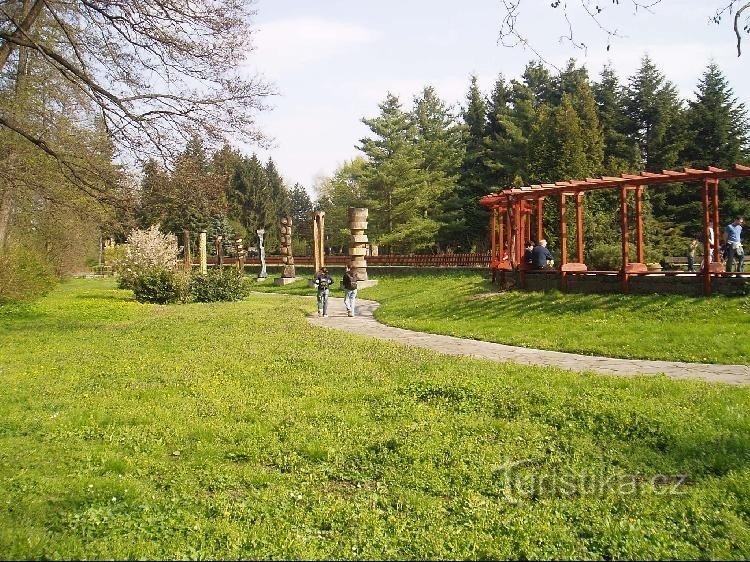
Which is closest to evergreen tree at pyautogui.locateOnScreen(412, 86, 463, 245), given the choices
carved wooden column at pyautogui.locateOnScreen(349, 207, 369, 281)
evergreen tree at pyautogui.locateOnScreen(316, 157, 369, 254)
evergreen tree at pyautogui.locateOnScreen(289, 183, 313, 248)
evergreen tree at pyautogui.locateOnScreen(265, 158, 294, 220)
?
evergreen tree at pyautogui.locateOnScreen(316, 157, 369, 254)

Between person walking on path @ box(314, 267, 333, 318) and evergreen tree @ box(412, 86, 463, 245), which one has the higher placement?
evergreen tree @ box(412, 86, 463, 245)

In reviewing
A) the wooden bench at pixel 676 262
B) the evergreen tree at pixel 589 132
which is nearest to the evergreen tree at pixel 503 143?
the evergreen tree at pixel 589 132

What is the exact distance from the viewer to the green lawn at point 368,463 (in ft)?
13.8

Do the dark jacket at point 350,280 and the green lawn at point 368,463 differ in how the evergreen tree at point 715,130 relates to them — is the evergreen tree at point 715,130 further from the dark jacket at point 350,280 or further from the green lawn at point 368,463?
the green lawn at point 368,463

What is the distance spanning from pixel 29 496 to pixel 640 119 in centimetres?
4980

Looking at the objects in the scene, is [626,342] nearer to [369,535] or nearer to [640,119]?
[369,535]

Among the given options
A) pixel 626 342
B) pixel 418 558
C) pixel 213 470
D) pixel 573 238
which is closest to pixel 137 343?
pixel 213 470

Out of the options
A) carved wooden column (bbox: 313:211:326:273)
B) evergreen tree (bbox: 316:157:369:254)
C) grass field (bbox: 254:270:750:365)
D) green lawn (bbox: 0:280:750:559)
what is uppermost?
evergreen tree (bbox: 316:157:369:254)

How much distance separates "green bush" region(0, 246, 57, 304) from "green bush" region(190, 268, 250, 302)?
5464 millimetres

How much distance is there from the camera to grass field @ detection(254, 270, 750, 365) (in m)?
11.1

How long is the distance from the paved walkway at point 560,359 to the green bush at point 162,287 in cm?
1142

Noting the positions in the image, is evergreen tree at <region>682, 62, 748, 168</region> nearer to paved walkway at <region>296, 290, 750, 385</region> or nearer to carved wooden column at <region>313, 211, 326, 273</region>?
carved wooden column at <region>313, 211, 326, 273</region>

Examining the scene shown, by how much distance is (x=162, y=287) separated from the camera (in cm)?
2519

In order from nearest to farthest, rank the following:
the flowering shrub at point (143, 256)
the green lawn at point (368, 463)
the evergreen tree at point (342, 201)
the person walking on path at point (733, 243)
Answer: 1. the green lawn at point (368, 463)
2. the person walking on path at point (733, 243)
3. the flowering shrub at point (143, 256)
4. the evergreen tree at point (342, 201)
